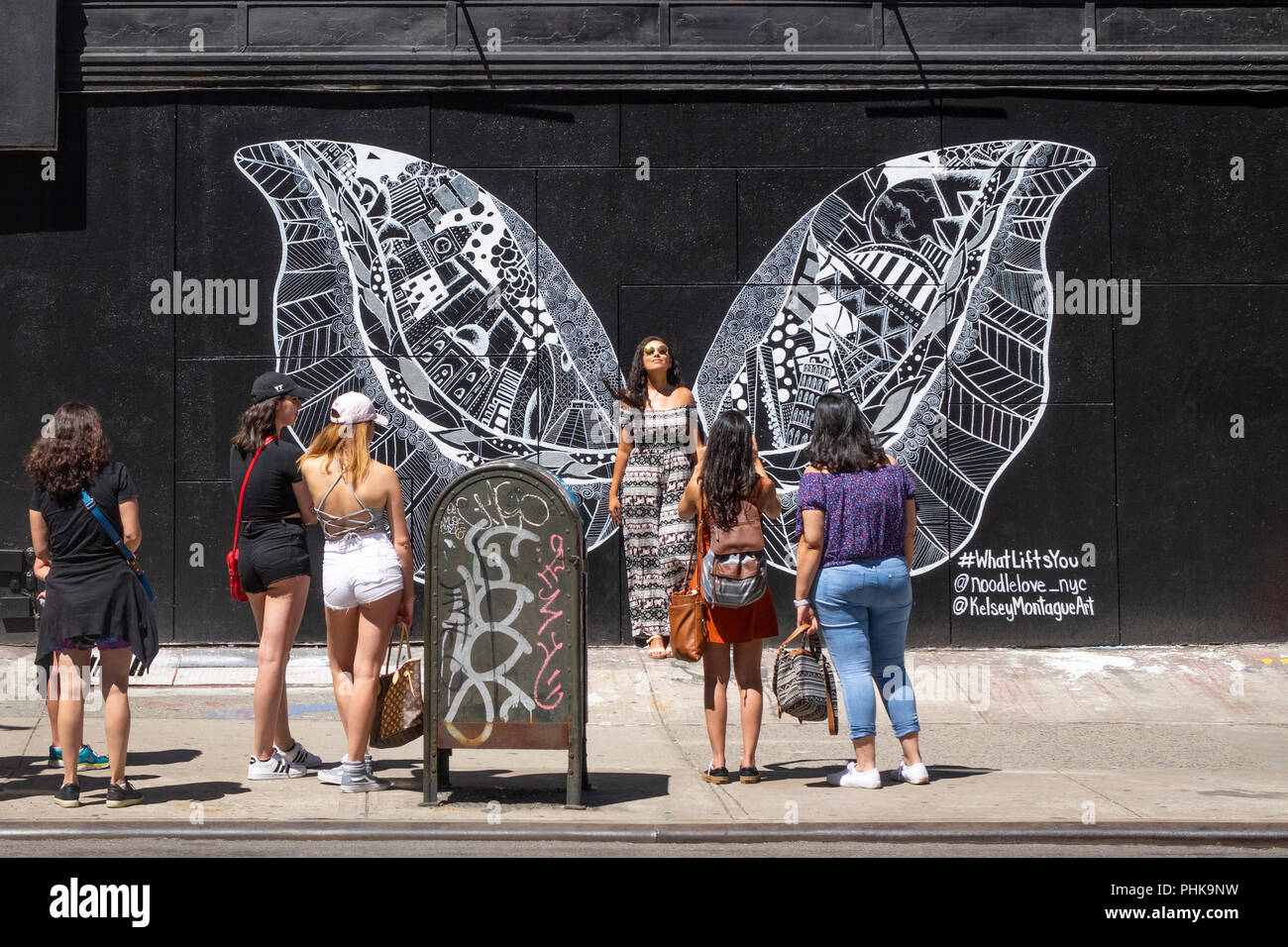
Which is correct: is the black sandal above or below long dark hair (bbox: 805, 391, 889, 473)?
below

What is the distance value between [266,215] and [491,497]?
16.1 feet

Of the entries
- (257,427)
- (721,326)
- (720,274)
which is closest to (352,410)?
(257,427)

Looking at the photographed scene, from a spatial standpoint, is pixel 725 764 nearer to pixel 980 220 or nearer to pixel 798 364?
pixel 798 364

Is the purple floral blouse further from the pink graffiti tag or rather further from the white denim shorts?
the white denim shorts

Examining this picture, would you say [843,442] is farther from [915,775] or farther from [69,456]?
[69,456]

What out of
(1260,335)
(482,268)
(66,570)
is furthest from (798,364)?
(66,570)

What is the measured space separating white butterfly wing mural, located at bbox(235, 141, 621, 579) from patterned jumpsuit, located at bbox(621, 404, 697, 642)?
236cm

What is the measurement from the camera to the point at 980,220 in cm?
1040

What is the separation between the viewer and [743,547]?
674cm

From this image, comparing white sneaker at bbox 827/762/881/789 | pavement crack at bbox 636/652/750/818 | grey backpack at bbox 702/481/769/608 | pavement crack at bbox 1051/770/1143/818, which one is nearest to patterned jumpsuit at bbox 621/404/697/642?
pavement crack at bbox 636/652/750/818

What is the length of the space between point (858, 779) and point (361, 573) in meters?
2.59

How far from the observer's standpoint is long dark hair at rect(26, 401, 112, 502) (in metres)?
6.23
